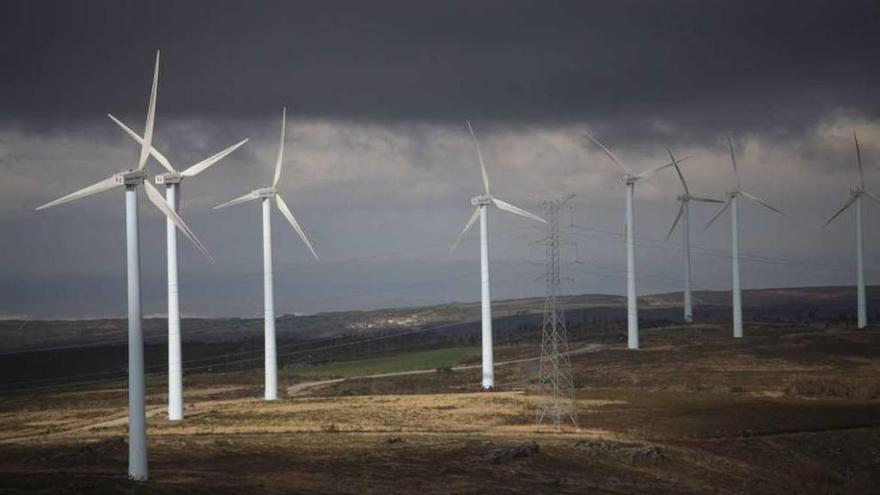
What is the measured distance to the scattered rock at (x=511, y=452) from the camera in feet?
214

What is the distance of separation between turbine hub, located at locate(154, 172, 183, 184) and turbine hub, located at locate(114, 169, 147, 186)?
96.1 ft

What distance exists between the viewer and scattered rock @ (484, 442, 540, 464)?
65250 mm

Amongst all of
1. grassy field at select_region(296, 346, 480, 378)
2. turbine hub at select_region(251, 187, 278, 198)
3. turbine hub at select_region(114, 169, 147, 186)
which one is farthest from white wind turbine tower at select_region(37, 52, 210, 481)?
grassy field at select_region(296, 346, 480, 378)

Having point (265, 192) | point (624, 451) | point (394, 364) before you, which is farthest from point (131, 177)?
point (394, 364)

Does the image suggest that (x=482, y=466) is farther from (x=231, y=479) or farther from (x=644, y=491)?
(x=231, y=479)

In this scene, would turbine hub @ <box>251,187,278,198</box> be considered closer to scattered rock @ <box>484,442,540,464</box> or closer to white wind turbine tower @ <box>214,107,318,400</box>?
white wind turbine tower @ <box>214,107,318,400</box>

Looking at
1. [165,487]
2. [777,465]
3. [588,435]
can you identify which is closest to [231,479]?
[165,487]

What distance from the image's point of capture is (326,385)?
130 meters

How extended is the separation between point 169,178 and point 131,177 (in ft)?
99.4

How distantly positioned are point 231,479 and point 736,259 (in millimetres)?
123321

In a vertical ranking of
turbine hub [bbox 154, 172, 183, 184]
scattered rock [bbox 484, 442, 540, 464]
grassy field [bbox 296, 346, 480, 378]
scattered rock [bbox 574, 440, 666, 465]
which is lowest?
grassy field [bbox 296, 346, 480, 378]

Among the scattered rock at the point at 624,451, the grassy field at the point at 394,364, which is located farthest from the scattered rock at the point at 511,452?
the grassy field at the point at 394,364

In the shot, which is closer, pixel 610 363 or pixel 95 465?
pixel 95 465

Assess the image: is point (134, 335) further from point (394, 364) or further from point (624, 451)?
point (394, 364)
